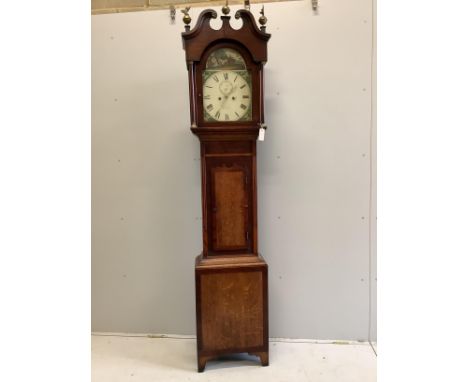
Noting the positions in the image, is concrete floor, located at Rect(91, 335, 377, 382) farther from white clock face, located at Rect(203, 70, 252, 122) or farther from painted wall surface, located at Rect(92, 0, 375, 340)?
white clock face, located at Rect(203, 70, 252, 122)

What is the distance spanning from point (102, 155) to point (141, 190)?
302 millimetres

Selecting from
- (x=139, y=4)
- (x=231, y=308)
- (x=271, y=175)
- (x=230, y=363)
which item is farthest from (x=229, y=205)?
(x=139, y=4)

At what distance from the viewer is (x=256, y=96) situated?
4.98ft

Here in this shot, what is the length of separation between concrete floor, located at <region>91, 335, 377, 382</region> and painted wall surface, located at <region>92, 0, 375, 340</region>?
10 centimetres

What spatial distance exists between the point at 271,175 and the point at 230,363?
98 centimetres

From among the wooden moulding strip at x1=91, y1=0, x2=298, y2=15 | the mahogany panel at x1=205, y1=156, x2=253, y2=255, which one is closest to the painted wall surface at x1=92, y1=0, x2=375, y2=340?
the wooden moulding strip at x1=91, y1=0, x2=298, y2=15

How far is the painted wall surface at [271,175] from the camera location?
5.70 ft

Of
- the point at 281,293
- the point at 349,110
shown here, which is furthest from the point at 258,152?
the point at 281,293

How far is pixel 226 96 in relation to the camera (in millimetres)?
1537

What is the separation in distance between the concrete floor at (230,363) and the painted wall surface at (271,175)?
→ 0.31ft

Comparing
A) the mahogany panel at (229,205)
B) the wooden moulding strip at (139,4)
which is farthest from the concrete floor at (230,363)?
the wooden moulding strip at (139,4)

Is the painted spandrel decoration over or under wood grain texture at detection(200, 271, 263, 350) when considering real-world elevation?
over

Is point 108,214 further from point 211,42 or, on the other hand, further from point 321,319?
point 321,319

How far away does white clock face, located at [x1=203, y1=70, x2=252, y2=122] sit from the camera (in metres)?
1.53
